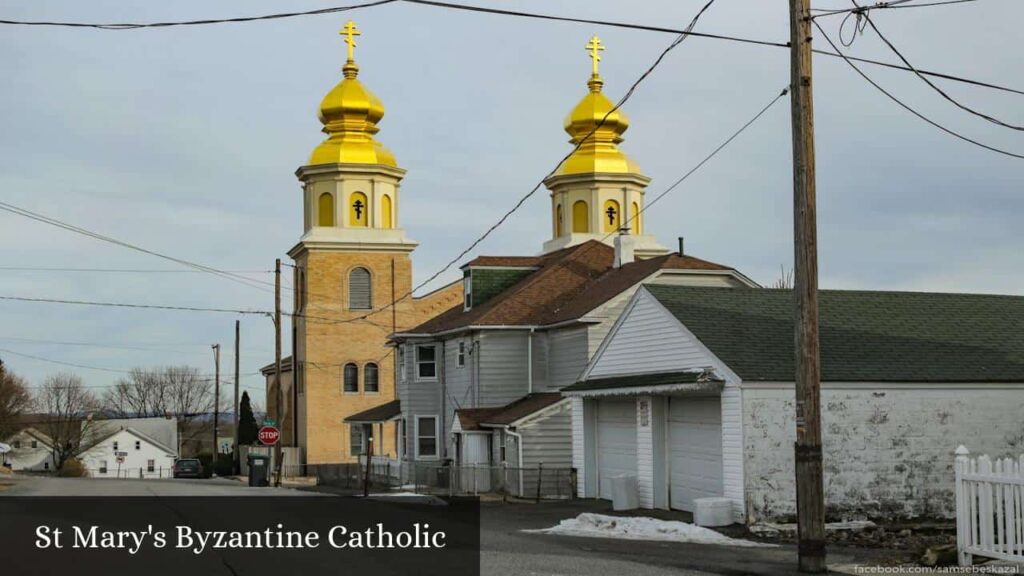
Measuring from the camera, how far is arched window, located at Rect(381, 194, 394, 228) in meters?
65.2

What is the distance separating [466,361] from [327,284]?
2167 cm

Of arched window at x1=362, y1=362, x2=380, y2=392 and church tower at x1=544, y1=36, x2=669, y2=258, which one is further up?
church tower at x1=544, y1=36, x2=669, y2=258

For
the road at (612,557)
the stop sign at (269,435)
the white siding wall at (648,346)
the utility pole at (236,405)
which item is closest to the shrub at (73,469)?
the utility pole at (236,405)

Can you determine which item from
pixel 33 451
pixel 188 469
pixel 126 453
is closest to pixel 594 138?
pixel 188 469

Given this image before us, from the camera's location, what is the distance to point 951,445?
25266mm

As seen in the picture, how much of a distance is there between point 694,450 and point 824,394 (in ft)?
10.7

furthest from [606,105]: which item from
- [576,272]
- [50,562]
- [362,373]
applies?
[50,562]

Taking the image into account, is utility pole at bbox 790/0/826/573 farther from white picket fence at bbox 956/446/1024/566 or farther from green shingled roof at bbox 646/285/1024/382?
green shingled roof at bbox 646/285/1024/382

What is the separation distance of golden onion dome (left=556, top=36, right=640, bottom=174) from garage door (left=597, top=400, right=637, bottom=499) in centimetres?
3394

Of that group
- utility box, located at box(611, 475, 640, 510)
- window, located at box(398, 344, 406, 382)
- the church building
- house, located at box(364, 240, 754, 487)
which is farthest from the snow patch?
the church building

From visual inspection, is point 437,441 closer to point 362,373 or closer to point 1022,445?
point 362,373

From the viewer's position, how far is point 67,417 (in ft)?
401

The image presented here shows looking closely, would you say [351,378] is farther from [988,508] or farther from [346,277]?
[988,508]

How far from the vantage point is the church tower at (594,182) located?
64.8m
